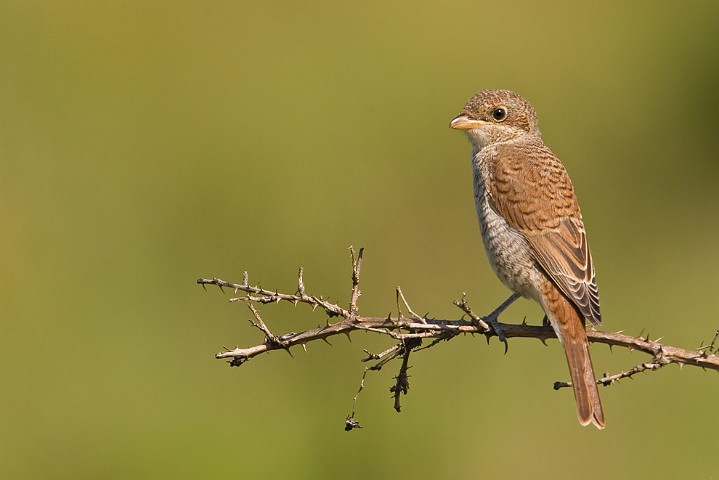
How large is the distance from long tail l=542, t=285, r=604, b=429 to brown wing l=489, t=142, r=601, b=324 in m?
0.05

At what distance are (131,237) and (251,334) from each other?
1.28 m

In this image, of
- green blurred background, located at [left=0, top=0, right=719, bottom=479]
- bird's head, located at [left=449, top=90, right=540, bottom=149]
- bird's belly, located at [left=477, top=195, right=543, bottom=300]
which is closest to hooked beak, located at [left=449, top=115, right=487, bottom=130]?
bird's head, located at [left=449, top=90, right=540, bottom=149]

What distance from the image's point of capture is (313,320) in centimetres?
855

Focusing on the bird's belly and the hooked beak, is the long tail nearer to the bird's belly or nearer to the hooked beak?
the bird's belly

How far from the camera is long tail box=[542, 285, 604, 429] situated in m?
5.27

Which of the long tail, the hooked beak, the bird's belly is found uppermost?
the hooked beak

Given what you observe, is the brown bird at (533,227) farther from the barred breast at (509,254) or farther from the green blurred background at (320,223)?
the green blurred background at (320,223)

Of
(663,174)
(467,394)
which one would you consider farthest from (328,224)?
(663,174)

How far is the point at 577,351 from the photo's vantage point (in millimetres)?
5445

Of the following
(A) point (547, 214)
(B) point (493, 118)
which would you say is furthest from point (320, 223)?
(A) point (547, 214)

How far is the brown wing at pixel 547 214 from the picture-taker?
5.66 meters

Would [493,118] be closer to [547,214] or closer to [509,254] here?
[547,214]

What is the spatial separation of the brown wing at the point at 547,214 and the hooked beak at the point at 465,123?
0.59 ft

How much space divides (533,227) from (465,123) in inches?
29.7
